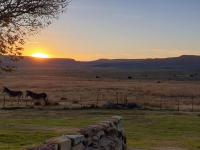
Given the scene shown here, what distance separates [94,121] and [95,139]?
31898 millimetres

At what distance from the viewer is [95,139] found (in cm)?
1461

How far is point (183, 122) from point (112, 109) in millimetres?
12639

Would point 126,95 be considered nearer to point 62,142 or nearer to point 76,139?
point 76,139

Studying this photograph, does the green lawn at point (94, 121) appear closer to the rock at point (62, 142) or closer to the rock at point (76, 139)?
the rock at point (76, 139)

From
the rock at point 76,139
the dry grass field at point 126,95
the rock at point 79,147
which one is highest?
the rock at point 76,139

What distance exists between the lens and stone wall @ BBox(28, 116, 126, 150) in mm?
11125

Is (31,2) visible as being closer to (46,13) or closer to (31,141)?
(46,13)

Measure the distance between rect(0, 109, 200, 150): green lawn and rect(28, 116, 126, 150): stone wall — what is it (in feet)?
32.8

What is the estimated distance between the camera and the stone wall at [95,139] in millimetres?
11125

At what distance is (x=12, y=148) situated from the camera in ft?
88.7

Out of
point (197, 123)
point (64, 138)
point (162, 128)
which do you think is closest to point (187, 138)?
point (162, 128)

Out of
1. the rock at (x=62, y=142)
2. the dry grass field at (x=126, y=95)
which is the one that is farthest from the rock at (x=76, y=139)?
the dry grass field at (x=126, y=95)

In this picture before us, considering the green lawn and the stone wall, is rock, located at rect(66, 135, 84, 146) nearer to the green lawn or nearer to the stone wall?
the stone wall

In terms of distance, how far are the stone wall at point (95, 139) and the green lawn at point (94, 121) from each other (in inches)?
393
